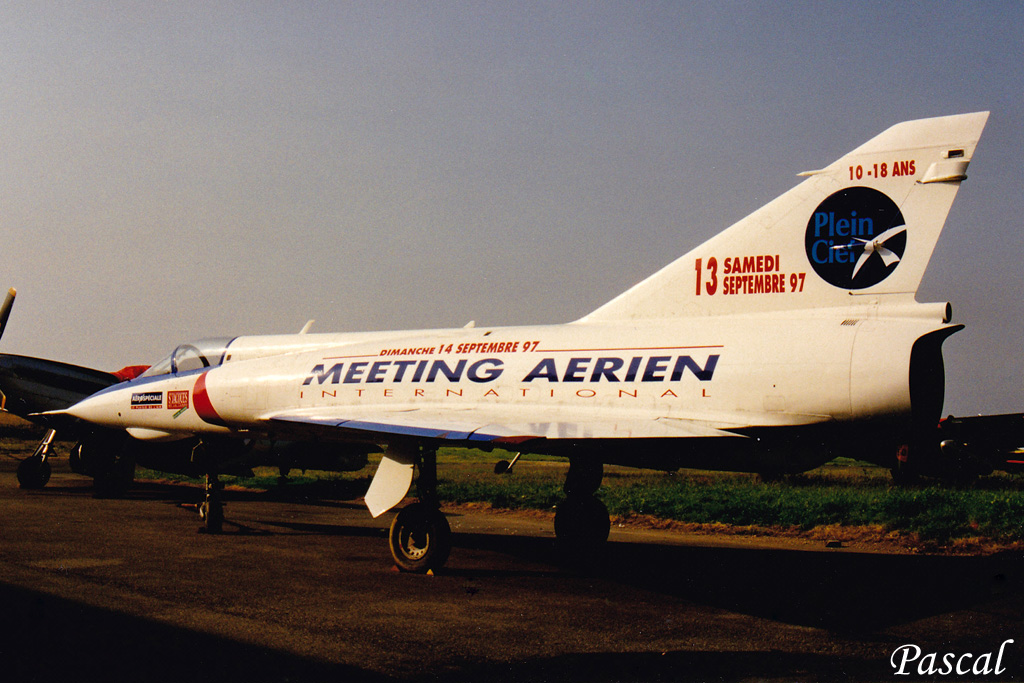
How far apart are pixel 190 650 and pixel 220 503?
7.24 m

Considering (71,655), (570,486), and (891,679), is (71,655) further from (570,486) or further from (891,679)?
(570,486)

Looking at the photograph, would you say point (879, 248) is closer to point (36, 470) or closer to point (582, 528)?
point (582, 528)

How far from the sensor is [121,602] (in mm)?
7102

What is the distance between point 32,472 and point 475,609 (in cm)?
1589

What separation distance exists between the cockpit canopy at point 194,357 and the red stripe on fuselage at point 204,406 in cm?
59

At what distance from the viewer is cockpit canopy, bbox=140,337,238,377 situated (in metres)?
13.0

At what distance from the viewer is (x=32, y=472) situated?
18609 mm

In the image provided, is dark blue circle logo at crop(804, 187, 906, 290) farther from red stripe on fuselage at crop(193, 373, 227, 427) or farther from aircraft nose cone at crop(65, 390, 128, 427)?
aircraft nose cone at crop(65, 390, 128, 427)

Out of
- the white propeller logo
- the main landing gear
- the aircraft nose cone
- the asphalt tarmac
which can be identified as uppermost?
the white propeller logo

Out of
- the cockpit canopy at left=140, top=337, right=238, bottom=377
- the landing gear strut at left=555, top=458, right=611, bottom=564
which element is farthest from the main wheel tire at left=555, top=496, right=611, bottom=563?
the cockpit canopy at left=140, top=337, right=238, bottom=377

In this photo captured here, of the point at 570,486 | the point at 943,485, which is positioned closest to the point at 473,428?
the point at 570,486

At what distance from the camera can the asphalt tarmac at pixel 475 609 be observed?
211 inches

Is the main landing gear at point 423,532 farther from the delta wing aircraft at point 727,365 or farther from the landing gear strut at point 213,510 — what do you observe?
the landing gear strut at point 213,510

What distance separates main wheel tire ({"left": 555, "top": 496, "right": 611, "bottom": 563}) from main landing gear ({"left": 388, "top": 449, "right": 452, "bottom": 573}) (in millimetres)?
2098
